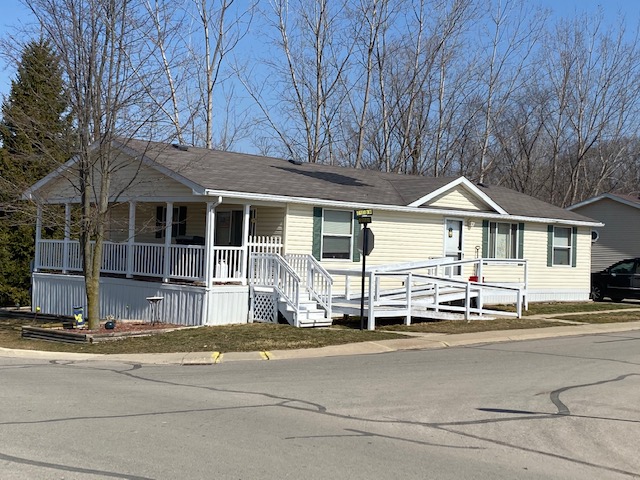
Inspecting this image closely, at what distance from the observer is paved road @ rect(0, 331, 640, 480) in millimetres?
6613

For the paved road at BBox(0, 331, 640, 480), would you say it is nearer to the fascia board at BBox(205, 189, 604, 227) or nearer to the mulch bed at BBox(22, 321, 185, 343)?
the mulch bed at BBox(22, 321, 185, 343)

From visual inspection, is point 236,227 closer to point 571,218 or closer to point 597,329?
point 597,329

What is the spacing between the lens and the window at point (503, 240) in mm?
25062

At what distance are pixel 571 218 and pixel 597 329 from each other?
28.3 ft

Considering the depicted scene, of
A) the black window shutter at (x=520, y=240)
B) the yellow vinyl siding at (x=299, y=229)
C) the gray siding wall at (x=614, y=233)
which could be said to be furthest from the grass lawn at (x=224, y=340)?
the gray siding wall at (x=614, y=233)

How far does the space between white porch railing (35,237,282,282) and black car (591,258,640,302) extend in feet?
53.5

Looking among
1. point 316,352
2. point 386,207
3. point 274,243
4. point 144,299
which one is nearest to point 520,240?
point 386,207

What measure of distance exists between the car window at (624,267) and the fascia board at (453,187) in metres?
7.65

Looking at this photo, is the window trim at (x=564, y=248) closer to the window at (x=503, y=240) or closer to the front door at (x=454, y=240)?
the window at (x=503, y=240)

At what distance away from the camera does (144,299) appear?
19641mm

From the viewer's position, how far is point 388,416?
8883 millimetres

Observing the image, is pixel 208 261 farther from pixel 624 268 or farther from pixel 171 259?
pixel 624 268

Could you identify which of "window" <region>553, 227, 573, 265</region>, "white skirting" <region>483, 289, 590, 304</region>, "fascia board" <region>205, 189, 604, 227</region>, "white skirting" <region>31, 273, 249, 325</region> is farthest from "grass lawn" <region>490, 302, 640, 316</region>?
"white skirting" <region>31, 273, 249, 325</region>

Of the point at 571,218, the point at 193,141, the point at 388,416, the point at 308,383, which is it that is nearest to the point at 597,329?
the point at 571,218
